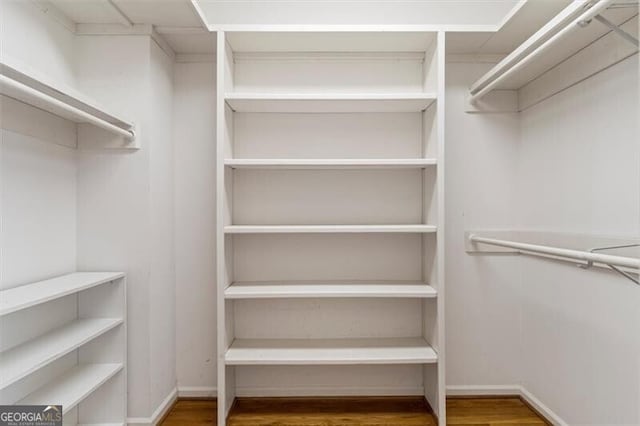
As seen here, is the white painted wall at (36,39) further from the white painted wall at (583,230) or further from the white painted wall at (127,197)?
the white painted wall at (583,230)

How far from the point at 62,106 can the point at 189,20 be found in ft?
2.75

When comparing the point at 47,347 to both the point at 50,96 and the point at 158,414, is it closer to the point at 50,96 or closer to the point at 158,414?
the point at 158,414

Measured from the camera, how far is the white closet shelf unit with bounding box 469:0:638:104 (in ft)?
4.22

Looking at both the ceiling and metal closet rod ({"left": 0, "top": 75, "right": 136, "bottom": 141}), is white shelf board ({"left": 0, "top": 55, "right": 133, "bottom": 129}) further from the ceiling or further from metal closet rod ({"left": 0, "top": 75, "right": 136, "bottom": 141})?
the ceiling

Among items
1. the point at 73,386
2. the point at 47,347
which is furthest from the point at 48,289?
the point at 73,386

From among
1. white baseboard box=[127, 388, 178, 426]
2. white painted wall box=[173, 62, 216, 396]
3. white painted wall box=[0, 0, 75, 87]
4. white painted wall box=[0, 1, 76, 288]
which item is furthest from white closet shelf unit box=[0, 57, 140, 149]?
white baseboard box=[127, 388, 178, 426]

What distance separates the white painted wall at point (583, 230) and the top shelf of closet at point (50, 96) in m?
2.26

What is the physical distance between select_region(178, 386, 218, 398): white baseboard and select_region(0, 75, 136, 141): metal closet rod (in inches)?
60.5

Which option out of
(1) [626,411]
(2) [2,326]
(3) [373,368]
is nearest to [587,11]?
(1) [626,411]

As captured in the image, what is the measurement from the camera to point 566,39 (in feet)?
5.46

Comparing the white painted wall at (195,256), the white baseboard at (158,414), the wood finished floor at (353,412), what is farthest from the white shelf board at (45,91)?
the wood finished floor at (353,412)

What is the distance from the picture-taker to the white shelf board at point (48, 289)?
1.25m

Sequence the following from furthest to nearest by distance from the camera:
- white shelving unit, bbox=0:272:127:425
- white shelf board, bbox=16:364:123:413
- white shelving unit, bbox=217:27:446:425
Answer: white shelving unit, bbox=217:27:446:425, white shelf board, bbox=16:364:123:413, white shelving unit, bbox=0:272:127:425

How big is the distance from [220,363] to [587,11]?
7.17 feet
